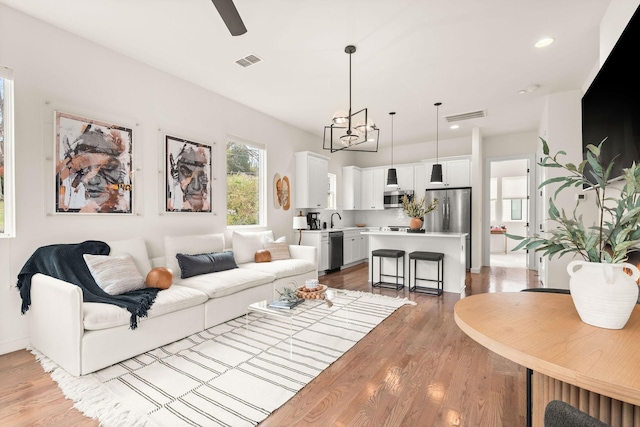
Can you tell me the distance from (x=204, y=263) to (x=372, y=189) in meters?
5.26

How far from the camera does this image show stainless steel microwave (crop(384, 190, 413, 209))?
7.46 m

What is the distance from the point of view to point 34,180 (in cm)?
283

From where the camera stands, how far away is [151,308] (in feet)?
8.68

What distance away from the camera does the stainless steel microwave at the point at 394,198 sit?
746 centimetres

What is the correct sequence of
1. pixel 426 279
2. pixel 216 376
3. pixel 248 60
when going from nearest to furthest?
pixel 216 376 < pixel 248 60 < pixel 426 279

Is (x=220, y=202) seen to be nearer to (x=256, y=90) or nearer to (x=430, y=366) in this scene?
(x=256, y=90)

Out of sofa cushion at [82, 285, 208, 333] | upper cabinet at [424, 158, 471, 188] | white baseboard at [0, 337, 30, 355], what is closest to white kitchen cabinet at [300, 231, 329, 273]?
upper cabinet at [424, 158, 471, 188]

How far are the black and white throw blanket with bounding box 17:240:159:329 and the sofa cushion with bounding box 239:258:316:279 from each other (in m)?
1.47

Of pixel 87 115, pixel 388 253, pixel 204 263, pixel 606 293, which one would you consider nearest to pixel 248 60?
pixel 87 115

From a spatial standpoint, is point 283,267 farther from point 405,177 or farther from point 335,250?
point 405,177

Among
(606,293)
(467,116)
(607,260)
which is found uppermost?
(467,116)

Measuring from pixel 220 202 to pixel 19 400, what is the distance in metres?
2.98

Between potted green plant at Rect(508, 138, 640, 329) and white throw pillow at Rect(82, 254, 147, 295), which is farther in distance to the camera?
white throw pillow at Rect(82, 254, 147, 295)

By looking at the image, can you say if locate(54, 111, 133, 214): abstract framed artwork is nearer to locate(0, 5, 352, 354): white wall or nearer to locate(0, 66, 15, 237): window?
locate(0, 5, 352, 354): white wall
